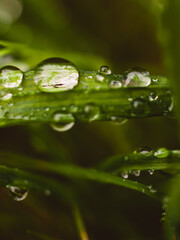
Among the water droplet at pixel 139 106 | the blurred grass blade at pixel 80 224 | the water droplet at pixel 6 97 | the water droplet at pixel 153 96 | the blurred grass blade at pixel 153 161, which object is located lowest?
the blurred grass blade at pixel 80 224

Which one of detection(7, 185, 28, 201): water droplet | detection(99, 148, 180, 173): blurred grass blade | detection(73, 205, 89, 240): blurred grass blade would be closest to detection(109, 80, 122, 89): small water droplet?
detection(99, 148, 180, 173): blurred grass blade

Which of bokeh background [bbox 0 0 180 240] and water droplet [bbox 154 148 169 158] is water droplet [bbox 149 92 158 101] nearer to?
water droplet [bbox 154 148 169 158]

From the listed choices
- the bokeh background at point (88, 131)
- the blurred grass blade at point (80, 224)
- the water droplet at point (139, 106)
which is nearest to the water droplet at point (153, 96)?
the water droplet at point (139, 106)

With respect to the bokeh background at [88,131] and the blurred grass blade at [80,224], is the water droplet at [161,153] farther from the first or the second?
the blurred grass blade at [80,224]

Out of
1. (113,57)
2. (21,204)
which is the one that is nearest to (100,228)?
(21,204)

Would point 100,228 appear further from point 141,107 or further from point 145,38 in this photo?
point 145,38

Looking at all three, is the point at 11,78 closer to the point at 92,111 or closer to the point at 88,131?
the point at 92,111
